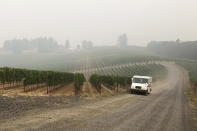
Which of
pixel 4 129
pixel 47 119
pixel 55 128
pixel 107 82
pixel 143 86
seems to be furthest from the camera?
pixel 107 82

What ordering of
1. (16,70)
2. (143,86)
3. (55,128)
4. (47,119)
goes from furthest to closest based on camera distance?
(16,70) → (143,86) → (47,119) → (55,128)

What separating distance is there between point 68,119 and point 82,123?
1135mm

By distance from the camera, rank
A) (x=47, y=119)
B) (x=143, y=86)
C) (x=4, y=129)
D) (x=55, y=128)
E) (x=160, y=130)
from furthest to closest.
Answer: (x=143, y=86)
(x=47, y=119)
(x=160, y=130)
(x=55, y=128)
(x=4, y=129)

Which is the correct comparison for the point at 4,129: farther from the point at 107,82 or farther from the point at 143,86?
A: the point at 107,82

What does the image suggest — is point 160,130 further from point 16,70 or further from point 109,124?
point 16,70

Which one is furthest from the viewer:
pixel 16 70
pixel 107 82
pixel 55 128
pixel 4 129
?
pixel 107 82

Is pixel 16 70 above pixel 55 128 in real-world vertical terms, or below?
above

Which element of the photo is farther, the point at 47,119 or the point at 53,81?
the point at 53,81

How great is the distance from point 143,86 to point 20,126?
23.3 meters

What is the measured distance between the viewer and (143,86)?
98.8ft

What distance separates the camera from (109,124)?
35.7 ft

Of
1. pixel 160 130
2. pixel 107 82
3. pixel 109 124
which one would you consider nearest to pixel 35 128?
pixel 109 124

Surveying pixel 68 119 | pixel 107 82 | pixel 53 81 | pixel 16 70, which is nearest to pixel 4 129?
pixel 68 119

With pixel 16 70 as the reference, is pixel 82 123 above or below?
below
